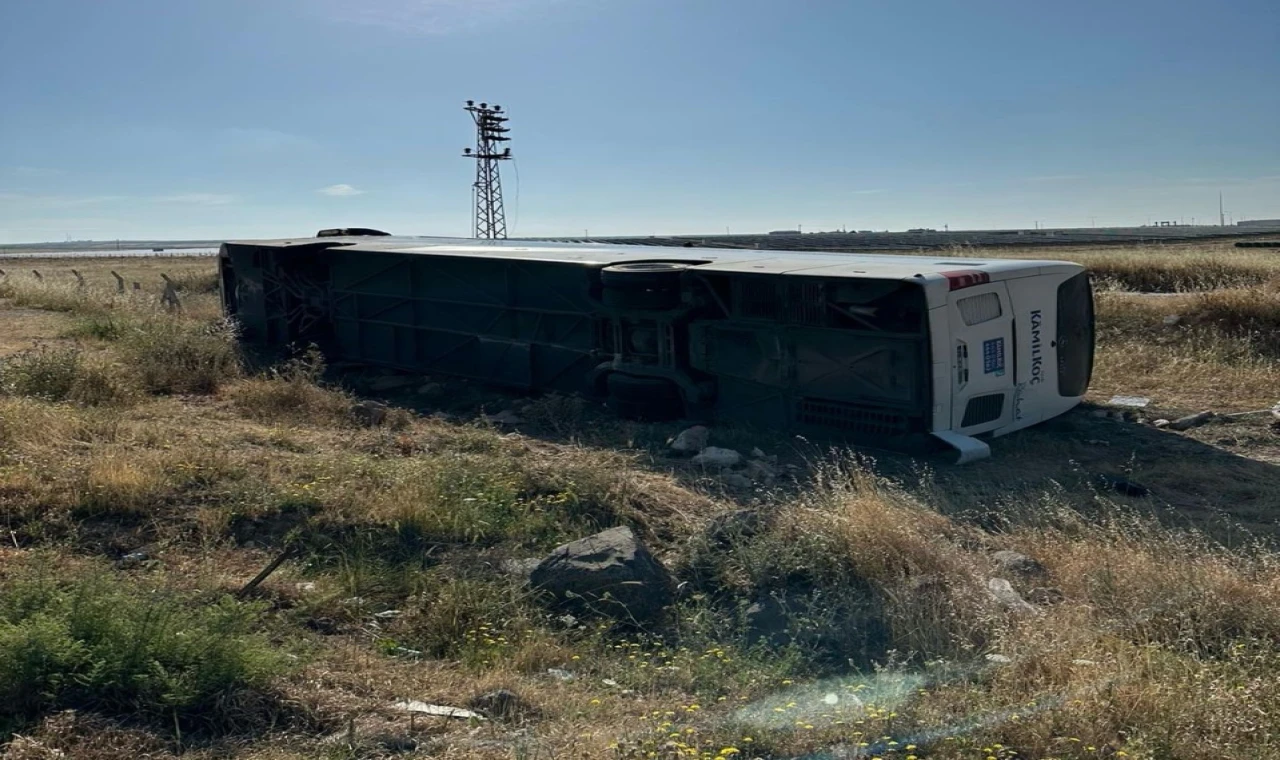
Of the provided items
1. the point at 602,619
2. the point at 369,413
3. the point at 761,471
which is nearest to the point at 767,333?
the point at 761,471

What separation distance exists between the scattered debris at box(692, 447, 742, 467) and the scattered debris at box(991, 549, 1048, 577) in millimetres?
3047

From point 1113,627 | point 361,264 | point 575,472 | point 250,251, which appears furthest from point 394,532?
point 250,251

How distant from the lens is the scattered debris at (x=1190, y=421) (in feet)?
36.1

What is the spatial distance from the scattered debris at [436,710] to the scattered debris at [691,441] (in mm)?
5484

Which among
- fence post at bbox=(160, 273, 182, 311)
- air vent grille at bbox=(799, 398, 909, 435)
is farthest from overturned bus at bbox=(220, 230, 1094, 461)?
fence post at bbox=(160, 273, 182, 311)

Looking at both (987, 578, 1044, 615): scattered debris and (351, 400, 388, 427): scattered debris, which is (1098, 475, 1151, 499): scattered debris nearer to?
(987, 578, 1044, 615): scattered debris

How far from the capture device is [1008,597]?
569 centimetres

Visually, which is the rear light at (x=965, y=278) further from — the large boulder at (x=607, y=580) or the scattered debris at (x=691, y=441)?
the large boulder at (x=607, y=580)

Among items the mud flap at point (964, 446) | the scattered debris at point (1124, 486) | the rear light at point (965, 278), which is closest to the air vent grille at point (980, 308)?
the rear light at point (965, 278)

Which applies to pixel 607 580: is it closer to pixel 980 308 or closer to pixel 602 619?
pixel 602 619

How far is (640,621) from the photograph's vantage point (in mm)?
5789

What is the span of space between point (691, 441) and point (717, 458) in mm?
766

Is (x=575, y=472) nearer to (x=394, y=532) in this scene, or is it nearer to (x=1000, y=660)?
(x=394, y=532)

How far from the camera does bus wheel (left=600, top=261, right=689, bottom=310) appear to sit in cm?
1110
